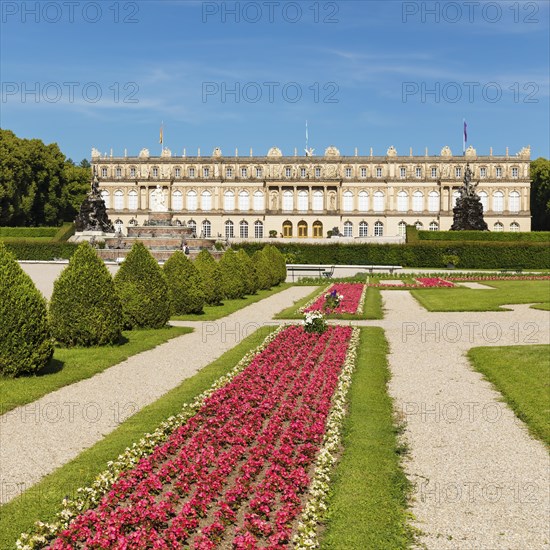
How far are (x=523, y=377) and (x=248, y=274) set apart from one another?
15303mm

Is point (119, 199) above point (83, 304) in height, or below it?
above

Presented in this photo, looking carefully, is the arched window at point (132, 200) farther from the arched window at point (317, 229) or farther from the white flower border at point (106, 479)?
the white flower border at point (106, 479)

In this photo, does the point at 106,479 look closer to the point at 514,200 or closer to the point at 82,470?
the point at 82,470

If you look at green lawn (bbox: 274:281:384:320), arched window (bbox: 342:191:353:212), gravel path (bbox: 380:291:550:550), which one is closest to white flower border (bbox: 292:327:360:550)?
gravel path (bbox: 380:291:550:550)

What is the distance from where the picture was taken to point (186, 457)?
6355 millimetres

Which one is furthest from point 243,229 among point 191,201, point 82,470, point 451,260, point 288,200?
point 82,470

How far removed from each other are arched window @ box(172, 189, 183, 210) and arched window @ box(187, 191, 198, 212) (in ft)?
2.81

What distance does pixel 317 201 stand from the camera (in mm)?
84625

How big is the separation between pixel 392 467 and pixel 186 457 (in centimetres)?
179

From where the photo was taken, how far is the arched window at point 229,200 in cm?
8556

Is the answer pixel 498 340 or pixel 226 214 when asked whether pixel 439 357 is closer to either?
pixel 498 340

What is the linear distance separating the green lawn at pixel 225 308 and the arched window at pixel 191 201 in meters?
59.8

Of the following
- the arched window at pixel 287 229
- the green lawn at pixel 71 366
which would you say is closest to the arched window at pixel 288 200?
the arched window at pixel 287 229

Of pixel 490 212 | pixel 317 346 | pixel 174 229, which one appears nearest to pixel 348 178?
pixel 490 212
